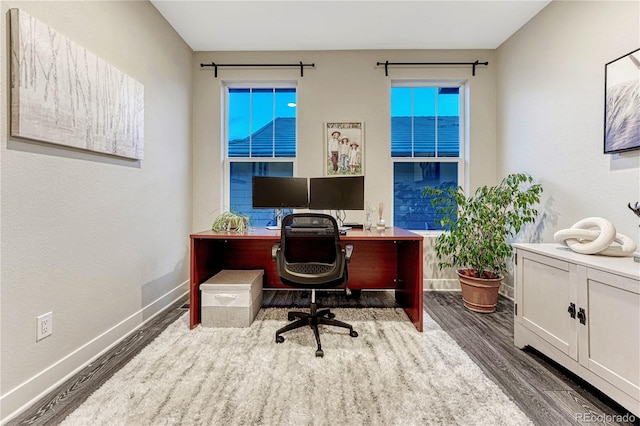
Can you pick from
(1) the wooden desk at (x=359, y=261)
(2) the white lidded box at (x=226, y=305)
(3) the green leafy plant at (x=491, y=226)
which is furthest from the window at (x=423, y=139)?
(2) the white lidded box at (x=226, y=305)

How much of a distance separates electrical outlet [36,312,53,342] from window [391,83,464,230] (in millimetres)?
3083

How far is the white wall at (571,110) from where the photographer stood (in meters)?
1.83

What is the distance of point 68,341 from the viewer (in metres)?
1.64

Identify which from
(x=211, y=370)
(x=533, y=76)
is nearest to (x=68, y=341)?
(x=211, y=370)

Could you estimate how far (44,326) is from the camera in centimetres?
148

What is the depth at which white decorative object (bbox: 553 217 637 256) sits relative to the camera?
156 centimetres

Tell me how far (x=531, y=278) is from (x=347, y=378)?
141 centimetres

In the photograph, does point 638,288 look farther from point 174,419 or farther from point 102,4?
point 102,4

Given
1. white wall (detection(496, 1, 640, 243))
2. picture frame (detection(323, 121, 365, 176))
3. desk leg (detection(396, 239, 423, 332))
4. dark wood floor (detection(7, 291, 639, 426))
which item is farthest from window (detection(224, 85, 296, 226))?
white wall (detection(496, 1, 640, 243))

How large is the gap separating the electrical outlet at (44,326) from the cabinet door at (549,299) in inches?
116

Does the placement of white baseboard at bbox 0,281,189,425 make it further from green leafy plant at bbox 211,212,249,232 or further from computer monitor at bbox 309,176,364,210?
computer monitor at bbox 309,176,364,210

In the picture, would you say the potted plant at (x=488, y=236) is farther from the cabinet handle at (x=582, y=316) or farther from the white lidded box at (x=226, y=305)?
the white lidded box at (x=226, y=305)

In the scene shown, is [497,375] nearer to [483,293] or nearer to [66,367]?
[483,293]

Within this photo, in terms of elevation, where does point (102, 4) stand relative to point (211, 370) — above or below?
above
